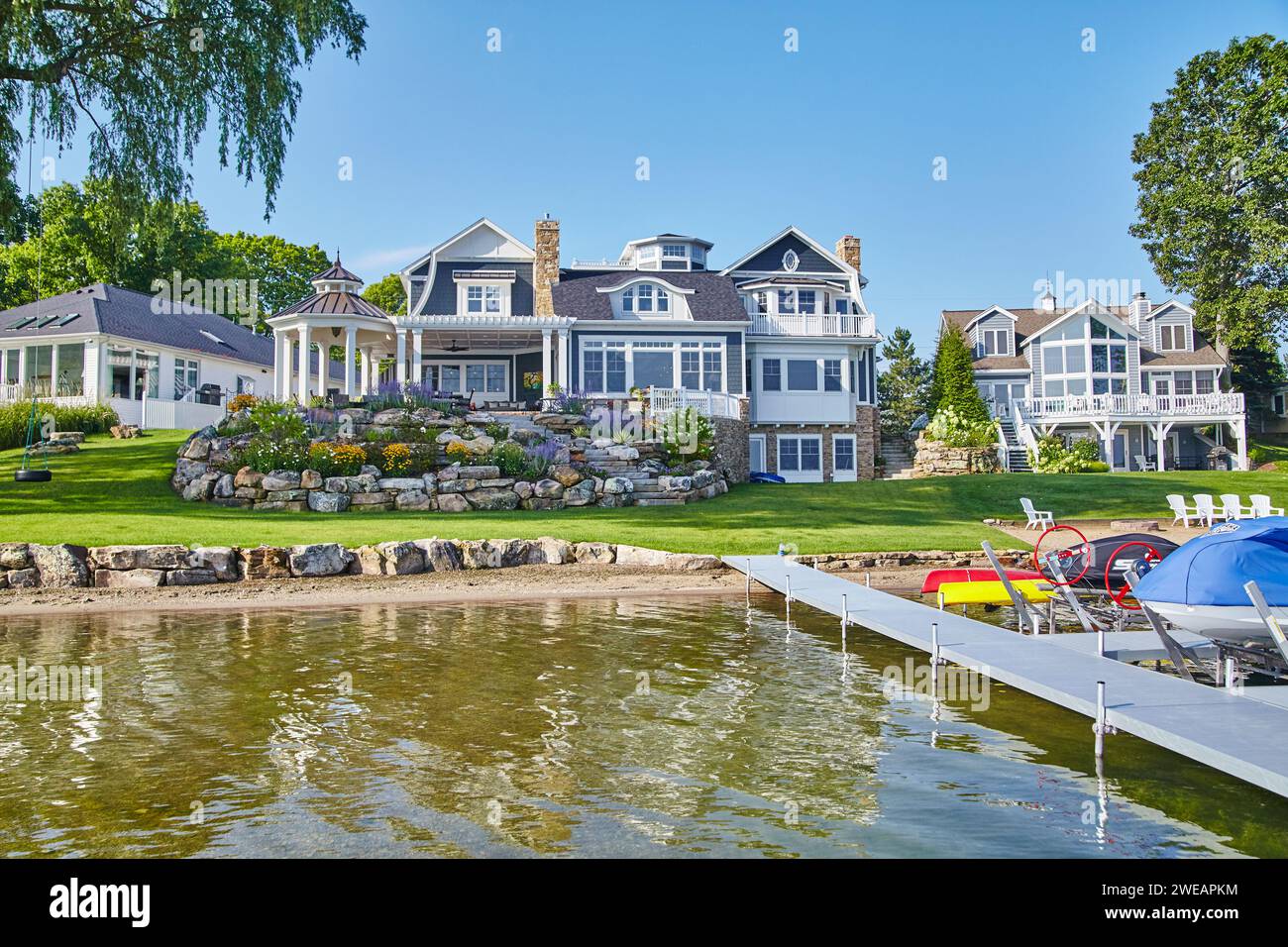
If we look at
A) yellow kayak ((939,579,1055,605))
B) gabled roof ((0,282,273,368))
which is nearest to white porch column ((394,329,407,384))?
gabled roof ((0,282,273,368))

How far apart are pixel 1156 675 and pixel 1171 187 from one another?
46.7 meters

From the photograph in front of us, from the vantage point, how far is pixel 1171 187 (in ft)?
153

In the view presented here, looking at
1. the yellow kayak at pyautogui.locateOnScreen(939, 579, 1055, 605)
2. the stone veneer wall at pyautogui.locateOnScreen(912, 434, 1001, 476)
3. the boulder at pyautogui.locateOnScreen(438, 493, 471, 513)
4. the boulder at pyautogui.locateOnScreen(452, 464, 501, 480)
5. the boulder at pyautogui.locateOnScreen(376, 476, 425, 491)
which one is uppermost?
the stone veneer wall at pyautogui.locateOnScreen(912, 434, 1001, 476)

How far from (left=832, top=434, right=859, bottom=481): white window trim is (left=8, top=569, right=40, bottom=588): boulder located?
2695 cm

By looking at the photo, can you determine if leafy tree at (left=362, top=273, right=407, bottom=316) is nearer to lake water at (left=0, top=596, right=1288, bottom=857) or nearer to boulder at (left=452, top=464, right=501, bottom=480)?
boulder at (left=452, top=464, right=501, bottom=480)

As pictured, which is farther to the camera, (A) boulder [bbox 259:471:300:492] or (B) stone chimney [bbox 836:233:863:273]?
(B) stone chimney [bbox 836:233:863:273]

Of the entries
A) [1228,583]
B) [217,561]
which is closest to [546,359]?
[217,561]

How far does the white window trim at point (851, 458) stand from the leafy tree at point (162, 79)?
22.5 m

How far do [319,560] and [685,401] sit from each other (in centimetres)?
1483

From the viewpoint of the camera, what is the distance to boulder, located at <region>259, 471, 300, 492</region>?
74.1 feet

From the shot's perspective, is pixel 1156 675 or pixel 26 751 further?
pixel 1156 675

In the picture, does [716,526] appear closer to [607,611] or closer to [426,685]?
[607,611]

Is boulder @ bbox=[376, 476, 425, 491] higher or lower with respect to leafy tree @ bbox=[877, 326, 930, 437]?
lower
